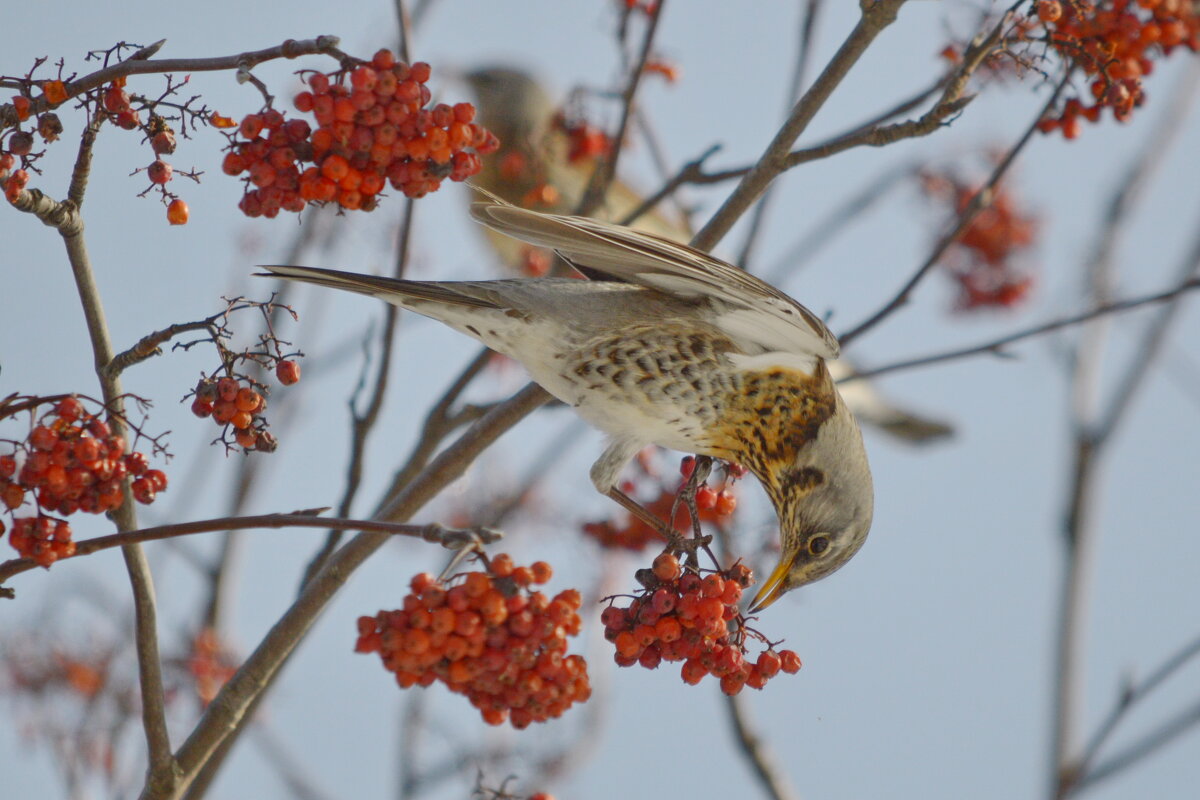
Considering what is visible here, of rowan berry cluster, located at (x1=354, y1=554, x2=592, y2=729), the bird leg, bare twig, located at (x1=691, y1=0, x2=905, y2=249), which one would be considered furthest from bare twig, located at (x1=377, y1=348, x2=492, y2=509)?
rowan berry cluster, located at (x1=354, y1=554, x2=592, y2=729)

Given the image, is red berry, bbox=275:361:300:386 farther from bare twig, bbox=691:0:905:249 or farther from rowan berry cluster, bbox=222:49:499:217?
bare twig, bbox=691:0:905:249

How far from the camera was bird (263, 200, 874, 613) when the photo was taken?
3564mm

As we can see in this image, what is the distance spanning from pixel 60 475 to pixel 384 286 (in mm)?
1339

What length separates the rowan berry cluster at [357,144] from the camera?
2.17 meters

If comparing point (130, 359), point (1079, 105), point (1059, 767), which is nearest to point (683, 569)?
point (130, 359)

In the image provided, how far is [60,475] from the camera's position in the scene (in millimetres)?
2010

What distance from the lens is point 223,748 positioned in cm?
315

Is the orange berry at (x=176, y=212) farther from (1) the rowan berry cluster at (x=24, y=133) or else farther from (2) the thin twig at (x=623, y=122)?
(2) the thin twig at (x=623, y=122)

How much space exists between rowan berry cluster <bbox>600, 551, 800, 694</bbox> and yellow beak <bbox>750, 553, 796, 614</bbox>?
1.11m

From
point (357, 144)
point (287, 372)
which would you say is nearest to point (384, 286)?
point (287, 372)

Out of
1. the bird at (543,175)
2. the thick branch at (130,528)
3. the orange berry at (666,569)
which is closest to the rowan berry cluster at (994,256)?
the bird at (543,175)

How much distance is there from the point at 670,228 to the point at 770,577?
1.89m

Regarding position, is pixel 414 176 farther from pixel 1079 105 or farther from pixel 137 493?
pixel 1079 105

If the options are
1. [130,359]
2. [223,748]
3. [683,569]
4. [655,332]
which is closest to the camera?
[130,359]
